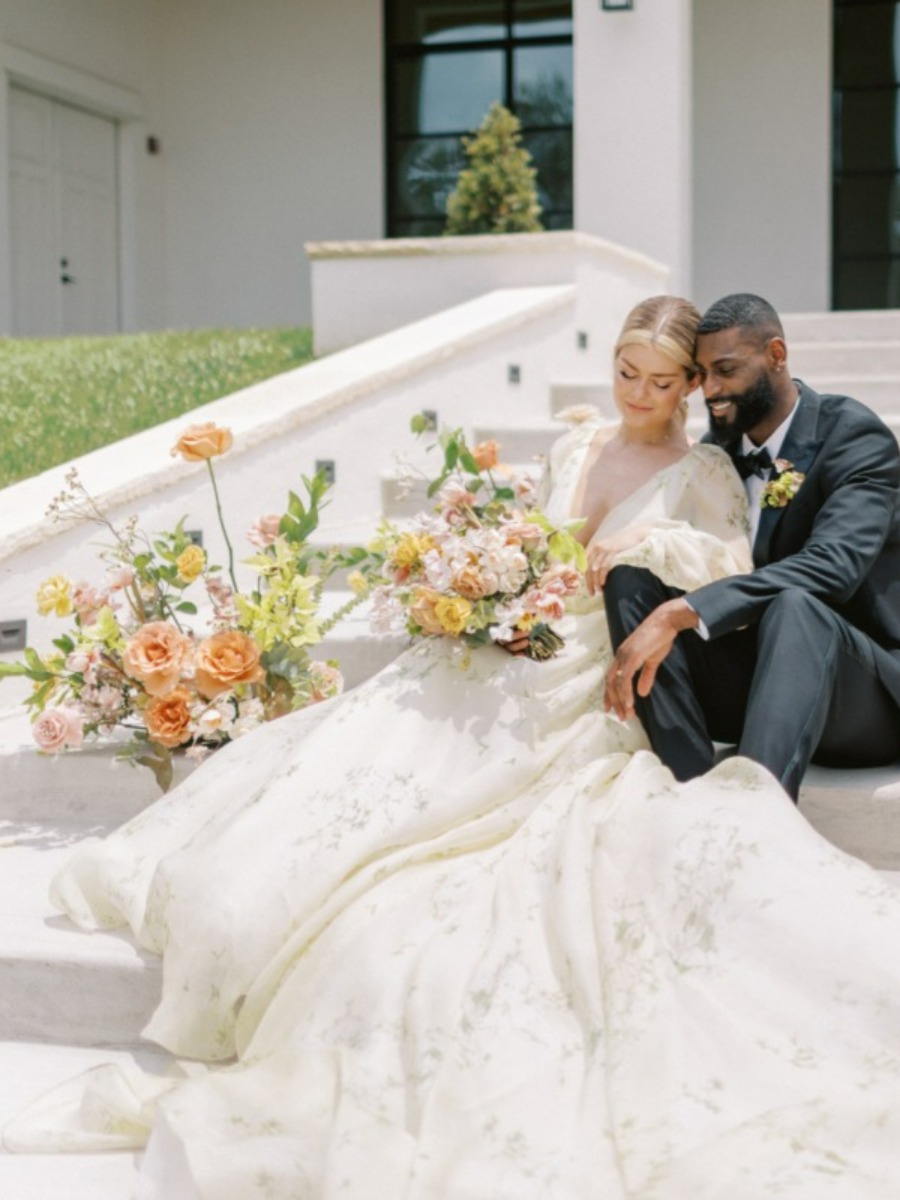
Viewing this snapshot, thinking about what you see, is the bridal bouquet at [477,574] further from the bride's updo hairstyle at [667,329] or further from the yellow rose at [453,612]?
the bride's updo hairstyle at [667,329]

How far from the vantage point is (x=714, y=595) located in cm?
287

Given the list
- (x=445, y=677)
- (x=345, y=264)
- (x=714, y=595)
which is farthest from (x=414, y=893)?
(x=345, y=264)

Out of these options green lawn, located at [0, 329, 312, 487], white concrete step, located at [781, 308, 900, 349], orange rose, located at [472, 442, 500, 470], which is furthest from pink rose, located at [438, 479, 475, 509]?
white concrete step, located at [781, 308, 900, 349]

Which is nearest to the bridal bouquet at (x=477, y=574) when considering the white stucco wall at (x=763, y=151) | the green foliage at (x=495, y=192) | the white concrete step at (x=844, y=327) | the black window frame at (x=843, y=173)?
the white concrete step at (x=844, y=327)

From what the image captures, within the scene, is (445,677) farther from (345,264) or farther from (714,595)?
(345,264)

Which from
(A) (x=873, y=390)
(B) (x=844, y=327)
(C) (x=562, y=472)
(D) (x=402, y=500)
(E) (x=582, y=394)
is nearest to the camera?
(C) (x=562, y=472)

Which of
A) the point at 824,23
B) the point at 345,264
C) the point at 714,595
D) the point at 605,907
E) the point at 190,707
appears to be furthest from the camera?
the point at 824,23

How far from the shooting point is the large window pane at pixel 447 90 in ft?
36.3

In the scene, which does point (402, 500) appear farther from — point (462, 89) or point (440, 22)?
point (440, 22)

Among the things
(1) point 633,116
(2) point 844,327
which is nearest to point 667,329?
(2) point 844,327

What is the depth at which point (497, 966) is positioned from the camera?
2.34 m

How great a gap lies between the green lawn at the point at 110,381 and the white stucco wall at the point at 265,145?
11.2 feet

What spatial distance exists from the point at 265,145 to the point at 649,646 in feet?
30.6

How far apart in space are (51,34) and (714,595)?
30.6 ft
